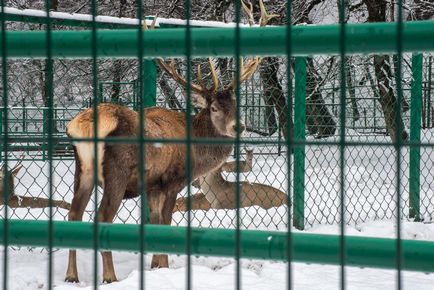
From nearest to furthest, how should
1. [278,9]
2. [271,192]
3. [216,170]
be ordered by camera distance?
[216,170], [271,192], [278,9]

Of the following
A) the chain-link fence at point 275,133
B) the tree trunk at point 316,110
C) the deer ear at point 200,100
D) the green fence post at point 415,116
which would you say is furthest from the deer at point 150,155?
the tree trunk at point 316,110

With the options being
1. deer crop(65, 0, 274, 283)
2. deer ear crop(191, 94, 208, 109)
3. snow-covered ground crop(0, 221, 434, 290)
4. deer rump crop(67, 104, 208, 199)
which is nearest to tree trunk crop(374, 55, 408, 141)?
deer crop(65, 0, 274, 283)

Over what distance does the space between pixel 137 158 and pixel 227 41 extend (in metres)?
4.45

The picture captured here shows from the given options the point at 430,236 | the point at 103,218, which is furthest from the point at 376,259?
the point at 430,236

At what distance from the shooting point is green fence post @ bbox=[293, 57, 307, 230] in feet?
26.9

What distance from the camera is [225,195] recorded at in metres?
8.59

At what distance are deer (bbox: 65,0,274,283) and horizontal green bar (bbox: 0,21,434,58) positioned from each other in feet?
11.3

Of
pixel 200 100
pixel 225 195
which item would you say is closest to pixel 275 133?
pixel 225 195

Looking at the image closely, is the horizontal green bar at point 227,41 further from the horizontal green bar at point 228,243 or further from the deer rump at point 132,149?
the deer rump at point 132,149

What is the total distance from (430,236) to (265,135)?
2.76m

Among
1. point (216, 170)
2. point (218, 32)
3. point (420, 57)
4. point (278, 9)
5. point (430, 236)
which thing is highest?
point (278, 9)

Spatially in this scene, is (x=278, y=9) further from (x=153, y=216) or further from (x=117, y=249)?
(x=117, y=249)

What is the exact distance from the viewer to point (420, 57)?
8828 mm

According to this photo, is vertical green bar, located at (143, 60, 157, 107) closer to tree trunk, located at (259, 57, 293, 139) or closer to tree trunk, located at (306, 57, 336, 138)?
tree trunk, located at (259, 57, 293, 139)
